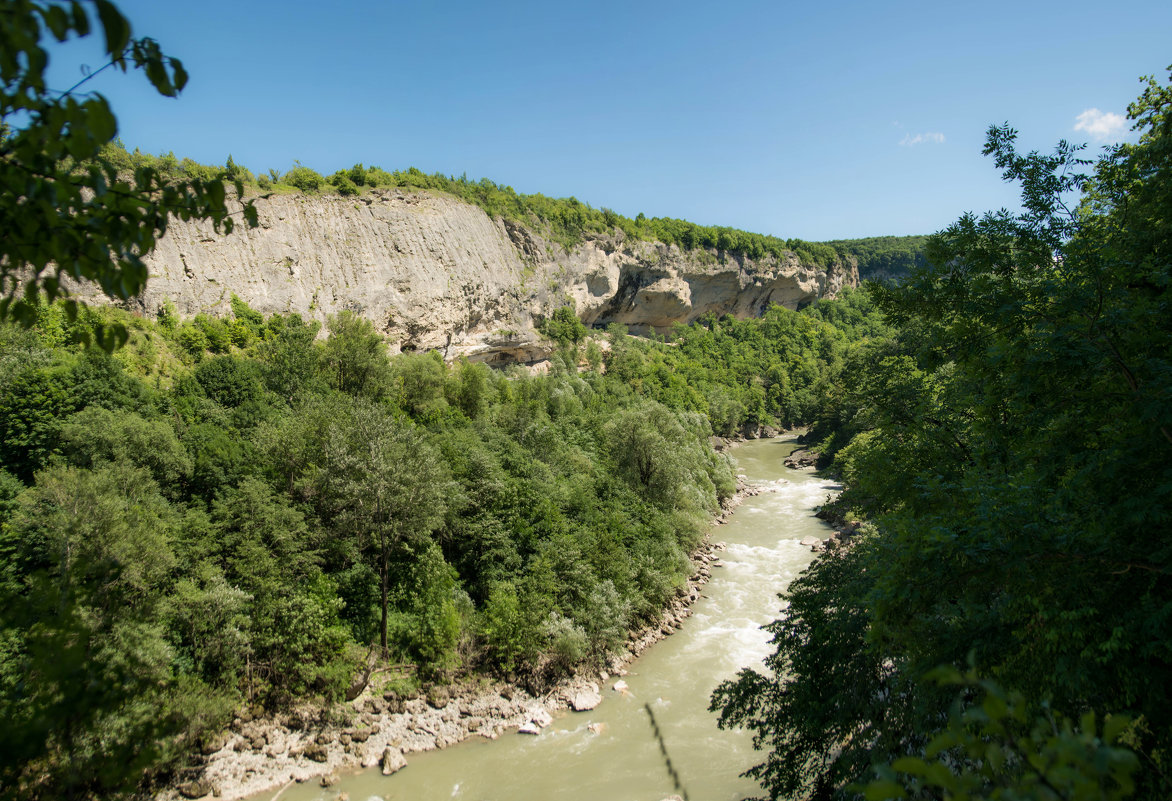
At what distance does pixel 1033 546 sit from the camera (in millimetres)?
4215

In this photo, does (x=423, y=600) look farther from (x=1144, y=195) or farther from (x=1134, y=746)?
(x=1144, y=195)

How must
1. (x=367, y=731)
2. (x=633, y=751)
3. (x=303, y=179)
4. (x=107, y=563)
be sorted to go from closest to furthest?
1. (x=107, y=563)
2. (x=633, y=751)
3. (x=367, y=731)
4. (x=303, y=179)

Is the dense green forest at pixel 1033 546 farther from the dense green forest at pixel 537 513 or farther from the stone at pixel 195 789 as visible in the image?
the stone at pixel 195 789

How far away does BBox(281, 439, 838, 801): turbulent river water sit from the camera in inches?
439

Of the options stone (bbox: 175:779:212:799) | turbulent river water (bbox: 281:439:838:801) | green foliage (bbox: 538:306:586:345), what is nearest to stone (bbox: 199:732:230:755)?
stone (bbox: 175:779:212:799)

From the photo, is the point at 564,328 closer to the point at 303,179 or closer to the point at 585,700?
the point at 303,179

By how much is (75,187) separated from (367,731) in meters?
13.6

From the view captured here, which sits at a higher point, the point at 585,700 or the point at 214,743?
the point at 214,743

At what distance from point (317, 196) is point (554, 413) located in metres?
19.1

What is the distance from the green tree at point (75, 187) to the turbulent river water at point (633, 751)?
12.3m

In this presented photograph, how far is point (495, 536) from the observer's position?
1738cm

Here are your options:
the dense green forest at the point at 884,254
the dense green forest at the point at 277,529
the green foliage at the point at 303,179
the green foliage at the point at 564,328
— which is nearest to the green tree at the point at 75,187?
the dense green forest at the point at 277,529

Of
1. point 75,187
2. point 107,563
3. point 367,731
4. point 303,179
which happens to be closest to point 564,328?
point 303,179

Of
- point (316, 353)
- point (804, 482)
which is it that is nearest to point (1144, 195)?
point (316, 353)
